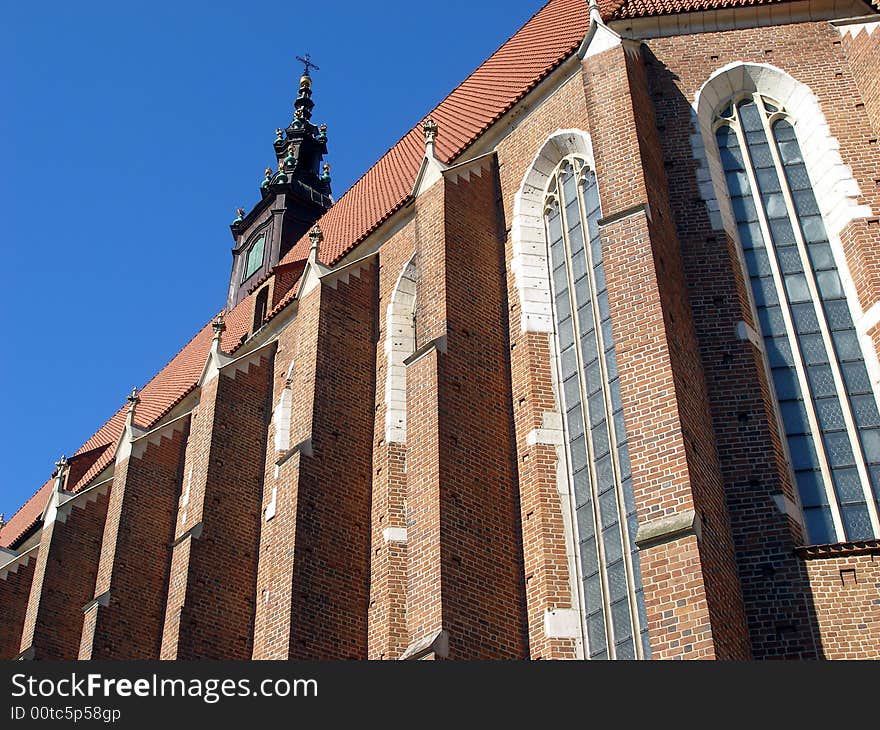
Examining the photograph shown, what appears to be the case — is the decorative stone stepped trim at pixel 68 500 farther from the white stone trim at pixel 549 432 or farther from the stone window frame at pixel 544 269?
the white stone trim at pixel 549 432

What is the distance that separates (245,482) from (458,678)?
1042 centimetres

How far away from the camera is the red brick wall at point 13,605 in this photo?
24.7 metres

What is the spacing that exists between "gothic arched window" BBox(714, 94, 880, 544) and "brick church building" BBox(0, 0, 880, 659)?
0.03 m

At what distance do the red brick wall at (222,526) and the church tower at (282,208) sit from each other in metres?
13.0

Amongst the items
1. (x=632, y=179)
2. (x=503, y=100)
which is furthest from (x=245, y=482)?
(x=632, y=179)

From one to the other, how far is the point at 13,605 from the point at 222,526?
9.40 meters

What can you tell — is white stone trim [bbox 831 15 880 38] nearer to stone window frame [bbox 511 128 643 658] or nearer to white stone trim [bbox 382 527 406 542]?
stone window frame [bbox 511 128 643 658]

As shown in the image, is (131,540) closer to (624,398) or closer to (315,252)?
(315,252)

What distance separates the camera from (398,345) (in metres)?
17.3

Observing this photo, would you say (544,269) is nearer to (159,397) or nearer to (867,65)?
(867,65)

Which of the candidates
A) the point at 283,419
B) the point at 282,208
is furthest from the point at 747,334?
the point at 282,208

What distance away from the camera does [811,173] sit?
545 inches

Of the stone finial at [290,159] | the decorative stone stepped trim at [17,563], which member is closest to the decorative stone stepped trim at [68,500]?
the decorative stone stepped trim at [17,563]

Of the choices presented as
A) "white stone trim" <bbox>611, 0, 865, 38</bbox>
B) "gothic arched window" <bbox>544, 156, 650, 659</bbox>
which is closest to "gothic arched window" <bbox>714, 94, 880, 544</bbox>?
"white stone trim" <bbox>611, 0, 865, 38</bbox>
